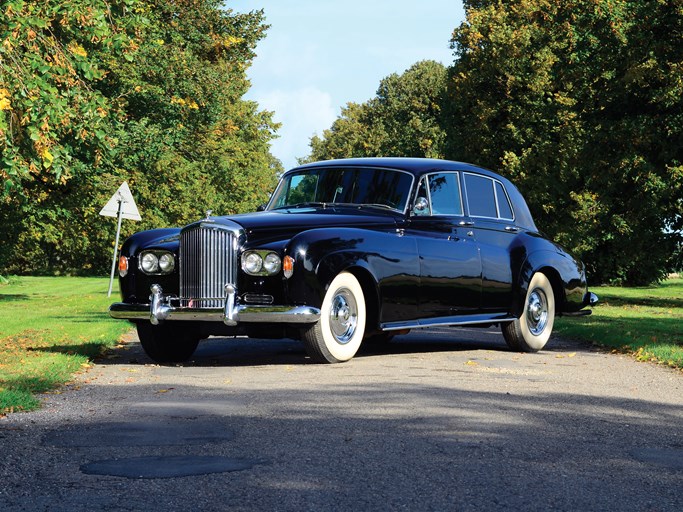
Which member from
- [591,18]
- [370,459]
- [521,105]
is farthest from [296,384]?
A: [521,105]

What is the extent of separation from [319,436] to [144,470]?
1.34 metres

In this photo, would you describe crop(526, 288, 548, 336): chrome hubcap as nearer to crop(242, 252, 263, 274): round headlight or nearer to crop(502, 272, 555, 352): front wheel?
crop(502, 272, 555, 352): front wheel

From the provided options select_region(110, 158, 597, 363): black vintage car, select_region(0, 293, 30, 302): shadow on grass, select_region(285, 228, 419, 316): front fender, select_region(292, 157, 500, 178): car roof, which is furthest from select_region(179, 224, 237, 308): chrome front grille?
select_region(0, 293, 30, 302): shadow on grass

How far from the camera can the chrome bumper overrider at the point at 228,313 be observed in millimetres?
10102

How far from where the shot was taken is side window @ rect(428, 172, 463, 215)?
12.1 meters

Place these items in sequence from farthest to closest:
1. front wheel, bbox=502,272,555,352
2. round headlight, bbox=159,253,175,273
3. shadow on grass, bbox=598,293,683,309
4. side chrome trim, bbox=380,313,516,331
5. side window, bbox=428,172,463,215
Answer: shadow on grass, bbox=598,293,683,309, front wheel, bbox=502,272,555,352, side window, bbox=428,172,463,215, side chrome trim, bbox=380,313,516,331, round headlight, bbox=159,253,175,273

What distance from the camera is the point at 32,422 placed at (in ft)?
24.0

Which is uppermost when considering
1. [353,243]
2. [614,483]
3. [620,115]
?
[620,115]

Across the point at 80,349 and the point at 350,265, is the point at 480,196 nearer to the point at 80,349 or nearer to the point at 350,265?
the point at 350,265

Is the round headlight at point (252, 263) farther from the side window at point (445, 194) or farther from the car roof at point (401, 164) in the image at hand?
the side window at point (445, 194)

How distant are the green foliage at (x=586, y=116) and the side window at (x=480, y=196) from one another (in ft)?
44.8

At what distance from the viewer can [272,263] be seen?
407 inches

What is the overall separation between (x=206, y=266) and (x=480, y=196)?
12.1ft

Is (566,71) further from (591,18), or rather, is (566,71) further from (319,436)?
(319,436)
